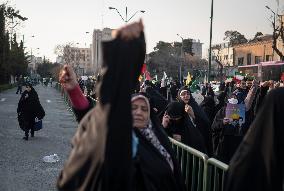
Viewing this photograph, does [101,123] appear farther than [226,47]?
No

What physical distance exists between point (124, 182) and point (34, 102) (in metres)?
11.7

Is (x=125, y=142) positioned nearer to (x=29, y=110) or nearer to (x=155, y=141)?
(x=155, y=141)

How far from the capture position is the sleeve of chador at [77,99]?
3.06m

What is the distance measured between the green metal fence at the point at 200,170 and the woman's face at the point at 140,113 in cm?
103

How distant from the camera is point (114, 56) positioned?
2.07m

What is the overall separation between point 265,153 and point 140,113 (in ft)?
4.22

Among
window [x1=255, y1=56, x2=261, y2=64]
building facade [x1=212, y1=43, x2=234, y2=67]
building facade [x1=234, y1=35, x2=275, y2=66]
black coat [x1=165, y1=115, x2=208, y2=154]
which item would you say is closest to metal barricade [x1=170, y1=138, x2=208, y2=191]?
black coat [x1=165, y1=115, x2=208, y2=154]

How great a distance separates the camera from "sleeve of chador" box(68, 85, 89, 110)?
3.06 metres

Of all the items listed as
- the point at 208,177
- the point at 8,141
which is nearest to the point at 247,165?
the point at 208,177

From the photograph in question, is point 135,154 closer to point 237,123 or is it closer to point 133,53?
point 133,53

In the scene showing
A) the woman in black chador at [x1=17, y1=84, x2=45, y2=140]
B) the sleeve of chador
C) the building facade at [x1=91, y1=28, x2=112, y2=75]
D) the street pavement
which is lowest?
the street pavement

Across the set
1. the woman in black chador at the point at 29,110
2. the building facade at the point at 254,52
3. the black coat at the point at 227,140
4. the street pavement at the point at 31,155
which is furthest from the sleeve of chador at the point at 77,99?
the building facade at the point at 254,52

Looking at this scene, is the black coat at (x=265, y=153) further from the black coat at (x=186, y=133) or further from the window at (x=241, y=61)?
the window at (x=241, y=61)

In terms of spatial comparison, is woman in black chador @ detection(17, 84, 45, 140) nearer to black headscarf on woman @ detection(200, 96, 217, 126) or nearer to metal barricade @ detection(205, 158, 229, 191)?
black headscarf on woman @ detection(200, 96, 217, 126)
